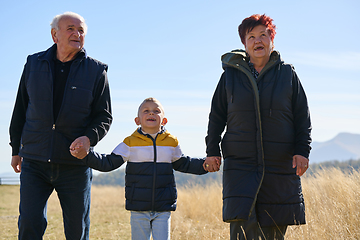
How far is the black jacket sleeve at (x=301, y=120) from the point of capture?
124 inches

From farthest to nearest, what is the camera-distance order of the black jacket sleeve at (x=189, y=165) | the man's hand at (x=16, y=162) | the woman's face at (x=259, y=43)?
the man's hand at (x=16, y=162) → the black jacket sleeve at (x=189, y=165) → the woman's face at (x=259, y=43)

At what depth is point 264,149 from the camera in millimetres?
3154

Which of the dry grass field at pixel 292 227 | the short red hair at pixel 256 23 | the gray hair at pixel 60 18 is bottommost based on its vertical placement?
the dry grass field at pixel 292 227

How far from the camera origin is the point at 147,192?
3.53 metres

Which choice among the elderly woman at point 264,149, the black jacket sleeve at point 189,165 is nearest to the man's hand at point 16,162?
the black jacket sleeve at point 189,165

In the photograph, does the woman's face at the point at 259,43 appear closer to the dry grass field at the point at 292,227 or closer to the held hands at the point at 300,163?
the held hands at the point at 300,163

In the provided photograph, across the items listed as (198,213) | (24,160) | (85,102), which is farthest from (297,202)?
(198,213)

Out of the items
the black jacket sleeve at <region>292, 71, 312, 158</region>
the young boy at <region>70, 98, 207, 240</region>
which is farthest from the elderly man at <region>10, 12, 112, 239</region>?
the black jacket sleeve at <region>292, 71, 312, 158</region>

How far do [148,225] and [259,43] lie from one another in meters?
1.94

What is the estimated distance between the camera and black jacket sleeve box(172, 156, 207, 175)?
12.5 ft

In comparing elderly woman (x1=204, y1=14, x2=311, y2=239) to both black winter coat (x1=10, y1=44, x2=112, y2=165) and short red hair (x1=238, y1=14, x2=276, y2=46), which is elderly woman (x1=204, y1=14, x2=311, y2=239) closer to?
short red hair (x1=238, y1=14, x2=276, y2=46)

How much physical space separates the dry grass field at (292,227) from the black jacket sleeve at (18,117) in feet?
8.29

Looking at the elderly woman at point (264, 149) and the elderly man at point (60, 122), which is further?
the elderly man at point (60, 122)

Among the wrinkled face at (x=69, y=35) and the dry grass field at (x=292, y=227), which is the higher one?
the wrinkled face at (x=69, y=35)
